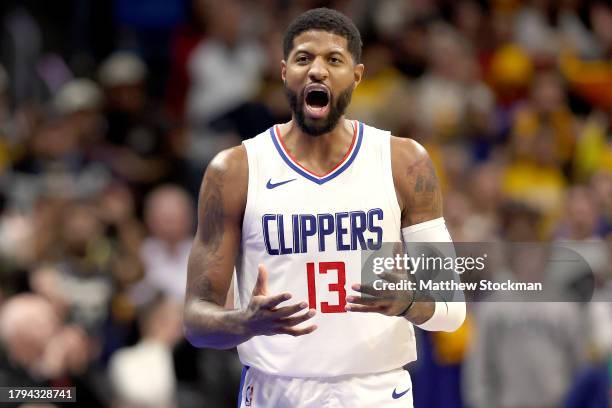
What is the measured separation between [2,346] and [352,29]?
10.3 feet

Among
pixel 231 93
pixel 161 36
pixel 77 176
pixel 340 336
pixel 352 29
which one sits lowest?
pixel 340 336

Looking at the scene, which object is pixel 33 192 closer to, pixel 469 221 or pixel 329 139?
pixel 469 221

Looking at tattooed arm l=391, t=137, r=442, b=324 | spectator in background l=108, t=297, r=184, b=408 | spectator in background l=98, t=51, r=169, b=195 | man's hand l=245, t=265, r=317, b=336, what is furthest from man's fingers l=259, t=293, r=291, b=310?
spectator in background l=98, t=51, r=169, b=195

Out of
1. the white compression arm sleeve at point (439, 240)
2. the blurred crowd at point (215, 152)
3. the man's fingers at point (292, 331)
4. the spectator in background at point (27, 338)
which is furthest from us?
the blurred crowd at point (215, 152)

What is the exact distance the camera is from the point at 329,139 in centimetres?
476

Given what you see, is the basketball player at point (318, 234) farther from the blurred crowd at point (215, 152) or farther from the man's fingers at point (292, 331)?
the blurred crowd at point (215, 152)

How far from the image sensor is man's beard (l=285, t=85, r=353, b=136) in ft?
15.2

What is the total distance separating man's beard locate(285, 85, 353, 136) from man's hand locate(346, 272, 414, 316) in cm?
77

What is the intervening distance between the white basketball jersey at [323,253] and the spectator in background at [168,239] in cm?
391

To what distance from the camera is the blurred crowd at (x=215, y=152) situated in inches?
287

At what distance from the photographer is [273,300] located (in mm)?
3938

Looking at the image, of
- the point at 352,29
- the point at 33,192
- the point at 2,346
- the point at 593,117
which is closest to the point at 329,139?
the point at 352,29

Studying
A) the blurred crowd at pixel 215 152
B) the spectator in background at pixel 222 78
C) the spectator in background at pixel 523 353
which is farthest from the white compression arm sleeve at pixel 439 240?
the spectator in background at pixel 222 78

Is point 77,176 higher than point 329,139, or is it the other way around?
point 77,176
